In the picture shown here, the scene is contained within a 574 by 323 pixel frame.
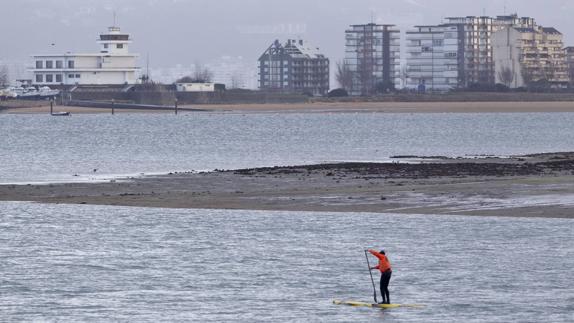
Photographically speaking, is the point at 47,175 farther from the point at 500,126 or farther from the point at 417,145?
the point at 500,126

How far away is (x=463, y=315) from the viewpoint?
34.3 m

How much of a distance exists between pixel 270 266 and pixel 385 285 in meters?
7.84

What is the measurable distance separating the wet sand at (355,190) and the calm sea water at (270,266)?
8.75 feet

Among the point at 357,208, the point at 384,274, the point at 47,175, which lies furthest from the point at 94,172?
the point at 384,274

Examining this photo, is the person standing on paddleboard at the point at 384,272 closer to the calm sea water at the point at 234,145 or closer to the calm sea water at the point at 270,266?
the calm sea water at the point at 270,266

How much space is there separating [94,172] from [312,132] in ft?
283

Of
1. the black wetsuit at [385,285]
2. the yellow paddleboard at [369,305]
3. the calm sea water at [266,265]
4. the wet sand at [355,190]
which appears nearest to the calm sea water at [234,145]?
the wet sand at [355,190]

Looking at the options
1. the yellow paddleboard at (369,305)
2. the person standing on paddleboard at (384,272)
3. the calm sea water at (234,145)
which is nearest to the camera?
the person standing on paddleboard at (384,272)

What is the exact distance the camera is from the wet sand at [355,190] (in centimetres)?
5747

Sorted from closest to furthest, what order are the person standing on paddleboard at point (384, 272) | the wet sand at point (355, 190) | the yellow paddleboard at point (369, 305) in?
the person standing on paddleboard at point (384, 272)
the yellow paddleboard at point (369, 305)
the wet sand at point (355, 190)

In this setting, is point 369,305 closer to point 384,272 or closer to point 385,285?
point 385,285

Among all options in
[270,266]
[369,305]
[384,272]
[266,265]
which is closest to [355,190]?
[266,265]

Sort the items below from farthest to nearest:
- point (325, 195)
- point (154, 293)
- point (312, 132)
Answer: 1. point (312, 132)
2. point (325, 195)
3. point (154, 293)

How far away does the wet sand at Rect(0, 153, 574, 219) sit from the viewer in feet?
189
